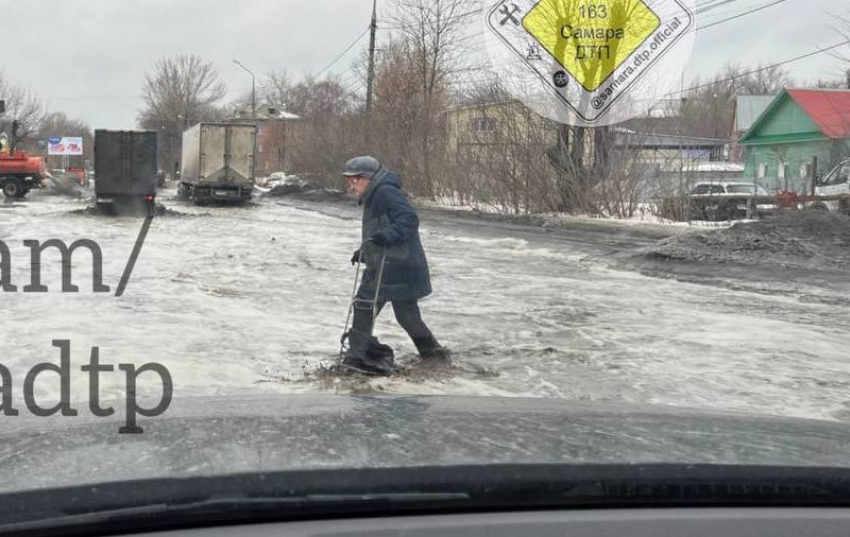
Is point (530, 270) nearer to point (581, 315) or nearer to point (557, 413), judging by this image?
point (581, 315)

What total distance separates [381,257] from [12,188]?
3504cm

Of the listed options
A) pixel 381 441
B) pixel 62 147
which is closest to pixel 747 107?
pixel 62 147

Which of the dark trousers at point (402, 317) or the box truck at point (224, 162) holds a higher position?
the box truck at point (224, 162)

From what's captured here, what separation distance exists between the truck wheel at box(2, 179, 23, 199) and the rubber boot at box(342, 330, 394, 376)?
34.7m

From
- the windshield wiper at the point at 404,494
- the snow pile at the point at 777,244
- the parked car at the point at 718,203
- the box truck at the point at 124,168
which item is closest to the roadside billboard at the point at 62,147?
the box truck at the point at 124,168

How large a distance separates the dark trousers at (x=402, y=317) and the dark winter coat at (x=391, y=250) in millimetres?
91

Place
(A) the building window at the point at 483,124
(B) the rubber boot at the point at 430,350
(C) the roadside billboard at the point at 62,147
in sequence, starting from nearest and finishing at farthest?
(B) the rubber boot at the point at 430,350 → (A) the building window at the point at 483,124 → (C) the roadside billboard at the point at 62,147

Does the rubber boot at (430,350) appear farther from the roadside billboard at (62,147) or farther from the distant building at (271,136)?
the roadside billboard at (62,147)

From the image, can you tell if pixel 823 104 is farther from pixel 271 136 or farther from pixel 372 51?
pixel 271 136

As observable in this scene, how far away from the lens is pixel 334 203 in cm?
3881

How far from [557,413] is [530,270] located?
1137 centimetres

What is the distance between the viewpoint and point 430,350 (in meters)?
6.78

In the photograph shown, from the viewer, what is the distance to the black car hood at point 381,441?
5.89 ft

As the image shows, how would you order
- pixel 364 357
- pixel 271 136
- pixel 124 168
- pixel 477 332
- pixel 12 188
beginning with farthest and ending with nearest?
pixel 271 136, pixel 12 188, pixel 124 168, pixel 477 332, pixel 364 357
